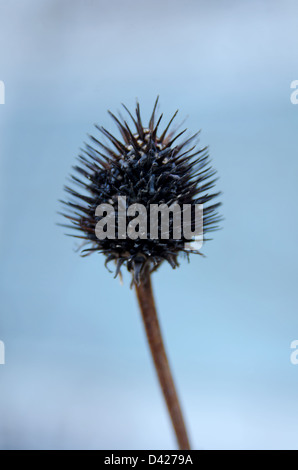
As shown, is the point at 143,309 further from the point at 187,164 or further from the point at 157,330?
the point at 187,164

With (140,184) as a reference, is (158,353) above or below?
below

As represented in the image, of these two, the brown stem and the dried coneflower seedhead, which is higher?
the dried coneflower seedhead

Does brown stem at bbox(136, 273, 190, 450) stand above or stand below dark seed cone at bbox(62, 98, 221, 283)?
below

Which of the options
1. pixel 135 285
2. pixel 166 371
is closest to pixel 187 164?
pixel 135 285

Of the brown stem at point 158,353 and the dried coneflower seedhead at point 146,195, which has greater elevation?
the dried coneflower seedhead at point 146,195

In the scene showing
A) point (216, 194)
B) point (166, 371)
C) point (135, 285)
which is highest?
point (216, 194)
